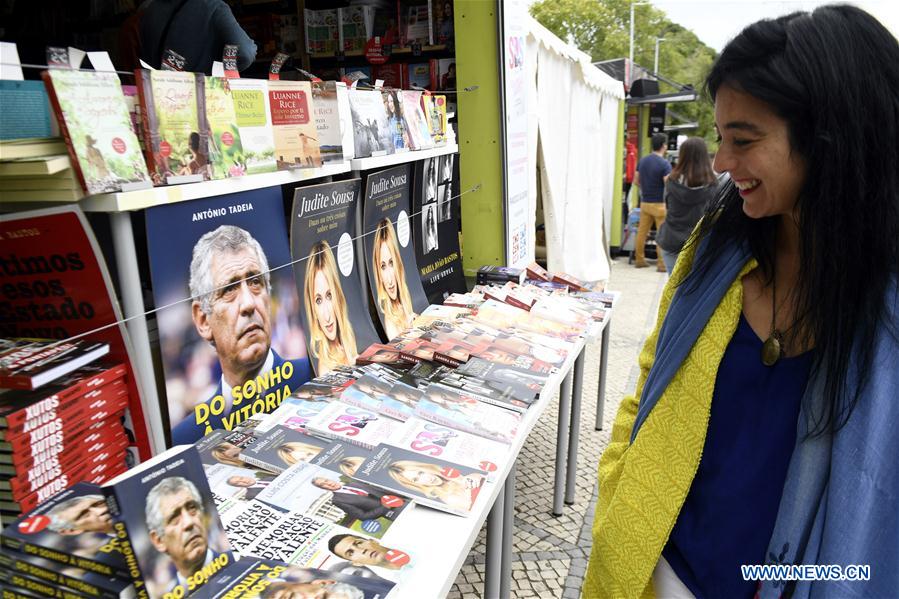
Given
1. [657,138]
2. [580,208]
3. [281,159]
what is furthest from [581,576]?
[657,138]

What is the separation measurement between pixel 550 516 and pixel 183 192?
2.35 meters

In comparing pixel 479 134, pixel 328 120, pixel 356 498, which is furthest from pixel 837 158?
pixel 479 134

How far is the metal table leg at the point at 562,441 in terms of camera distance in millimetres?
2668

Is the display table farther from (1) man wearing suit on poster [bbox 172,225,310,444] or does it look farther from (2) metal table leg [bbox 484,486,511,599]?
(1) man wearing suit on poster [bbox 172,225,310,444]

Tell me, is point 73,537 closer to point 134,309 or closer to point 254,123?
point 134,309

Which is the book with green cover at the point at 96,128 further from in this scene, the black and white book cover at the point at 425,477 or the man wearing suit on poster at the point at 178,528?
the black and white book cover at the point at 425,477

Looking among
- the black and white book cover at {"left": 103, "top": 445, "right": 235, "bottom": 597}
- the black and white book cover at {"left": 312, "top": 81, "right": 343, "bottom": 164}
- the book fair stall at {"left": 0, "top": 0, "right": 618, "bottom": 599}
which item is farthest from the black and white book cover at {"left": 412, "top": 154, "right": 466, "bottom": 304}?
the black and white book cover at {"left": 103, "top": 445, "right": 235, "bottom": 597}

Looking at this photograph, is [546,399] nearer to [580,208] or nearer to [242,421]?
[242,421]

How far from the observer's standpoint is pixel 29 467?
43.4 inches

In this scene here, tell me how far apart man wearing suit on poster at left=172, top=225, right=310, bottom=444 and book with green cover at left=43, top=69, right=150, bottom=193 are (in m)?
0.29

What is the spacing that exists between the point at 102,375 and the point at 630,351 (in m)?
4.87

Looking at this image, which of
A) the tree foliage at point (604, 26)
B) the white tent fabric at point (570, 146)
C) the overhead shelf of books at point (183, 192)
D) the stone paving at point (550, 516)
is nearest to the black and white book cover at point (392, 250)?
the overhead shelf of books at point (183, 192)

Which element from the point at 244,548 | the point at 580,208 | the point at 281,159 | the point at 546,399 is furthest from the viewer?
the point at 580,208

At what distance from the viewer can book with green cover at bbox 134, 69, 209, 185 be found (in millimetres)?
1360
